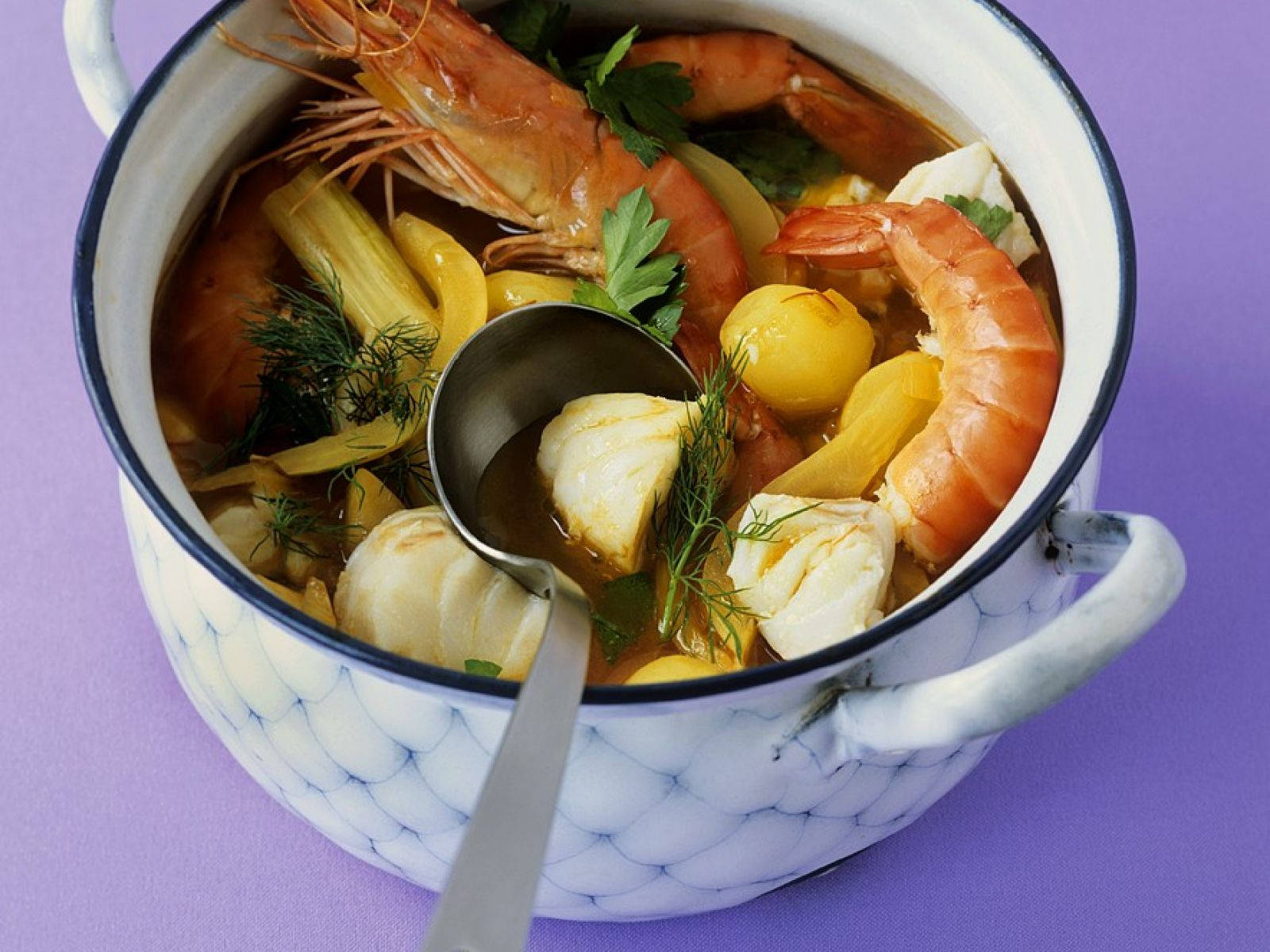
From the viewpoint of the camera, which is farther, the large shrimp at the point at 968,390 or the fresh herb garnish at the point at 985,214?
the fresh herb garnish at the point at 985,214

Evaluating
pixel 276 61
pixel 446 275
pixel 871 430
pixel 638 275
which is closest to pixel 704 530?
pixel 871 430

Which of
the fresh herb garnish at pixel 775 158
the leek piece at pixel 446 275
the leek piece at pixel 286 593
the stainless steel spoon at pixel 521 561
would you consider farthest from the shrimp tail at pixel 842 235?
the leek piece at pixel 286 593

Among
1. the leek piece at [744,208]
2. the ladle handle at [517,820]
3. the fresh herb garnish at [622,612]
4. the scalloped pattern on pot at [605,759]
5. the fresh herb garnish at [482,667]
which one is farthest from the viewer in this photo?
the leek piece at [744,208]

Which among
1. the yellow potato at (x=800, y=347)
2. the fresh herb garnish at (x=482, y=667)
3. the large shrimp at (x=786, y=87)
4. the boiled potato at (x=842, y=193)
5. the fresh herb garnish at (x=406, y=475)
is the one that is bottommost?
the fresh herb garnish at (x=482, y=667)

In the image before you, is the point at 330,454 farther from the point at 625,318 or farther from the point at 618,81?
the point at 618,81

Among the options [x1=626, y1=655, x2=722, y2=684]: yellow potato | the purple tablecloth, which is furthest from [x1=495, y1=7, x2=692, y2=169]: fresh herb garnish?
the purple tablecloth

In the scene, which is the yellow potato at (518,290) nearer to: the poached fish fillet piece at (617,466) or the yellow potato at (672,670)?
the poached fish fillet piece at (617,466)

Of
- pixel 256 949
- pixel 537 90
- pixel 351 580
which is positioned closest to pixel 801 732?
pixel 351 580
